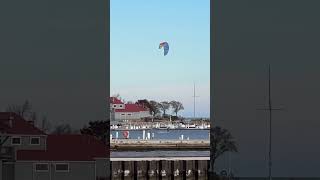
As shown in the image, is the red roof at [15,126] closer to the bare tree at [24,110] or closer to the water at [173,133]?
the bare tree at [24,110]

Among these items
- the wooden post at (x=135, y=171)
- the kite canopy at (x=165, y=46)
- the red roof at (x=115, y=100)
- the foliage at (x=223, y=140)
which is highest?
the kite canopy at (x=165, y=46)

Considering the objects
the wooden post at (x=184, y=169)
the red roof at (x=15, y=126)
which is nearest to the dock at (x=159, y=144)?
the wooden post at (x=184, y=169)

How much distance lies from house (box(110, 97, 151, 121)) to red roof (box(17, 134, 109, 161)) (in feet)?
6.14

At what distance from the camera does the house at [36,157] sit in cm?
1062

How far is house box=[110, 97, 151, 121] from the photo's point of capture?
13304mm

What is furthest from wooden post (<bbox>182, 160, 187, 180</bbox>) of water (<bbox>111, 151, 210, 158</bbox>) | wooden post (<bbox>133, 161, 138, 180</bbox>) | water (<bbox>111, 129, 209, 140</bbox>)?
water (<bbox>111, 129, 209, 140</bbox>)

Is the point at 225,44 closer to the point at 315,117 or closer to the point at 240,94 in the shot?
the point at 240,94

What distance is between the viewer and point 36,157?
10.6 meters

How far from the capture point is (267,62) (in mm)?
11180

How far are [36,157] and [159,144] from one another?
5347mm

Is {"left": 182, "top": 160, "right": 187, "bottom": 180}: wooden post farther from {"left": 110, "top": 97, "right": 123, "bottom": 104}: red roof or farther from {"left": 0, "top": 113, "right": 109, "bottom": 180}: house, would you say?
{"left": 0, "top": 113, "right": 109, "bottom": 180}: house

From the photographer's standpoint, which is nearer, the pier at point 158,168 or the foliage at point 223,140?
the foliage at point 223,140

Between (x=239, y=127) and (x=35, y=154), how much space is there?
3.65 meters

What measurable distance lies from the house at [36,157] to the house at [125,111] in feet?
7.78
